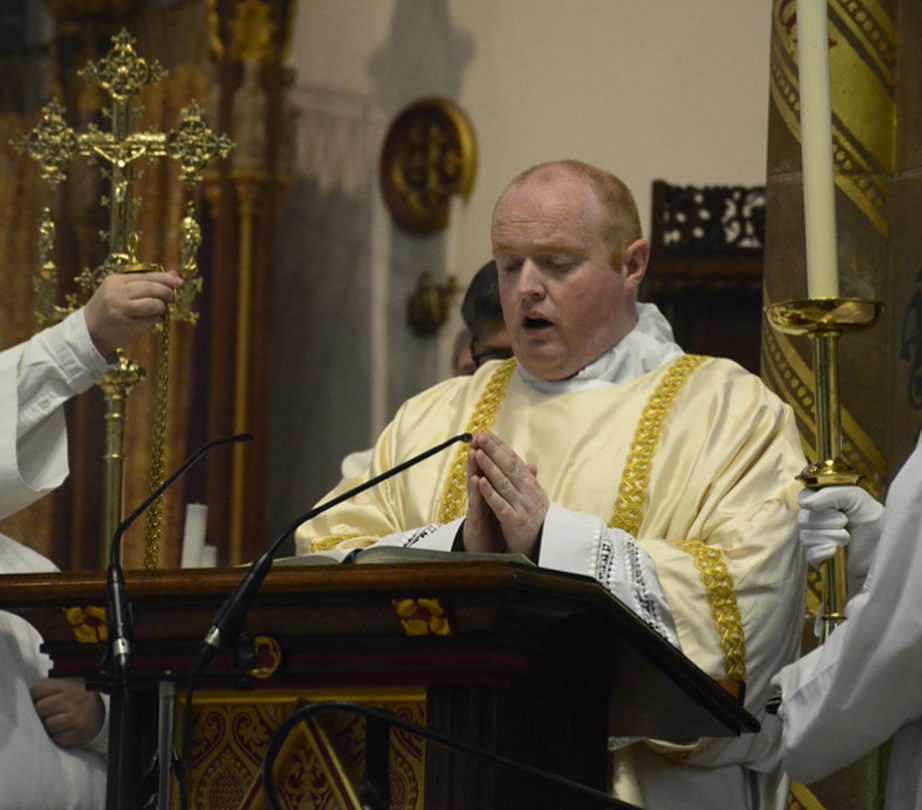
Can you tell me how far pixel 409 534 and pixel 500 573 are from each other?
1214 millimetres

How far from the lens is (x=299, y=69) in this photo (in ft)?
27.0

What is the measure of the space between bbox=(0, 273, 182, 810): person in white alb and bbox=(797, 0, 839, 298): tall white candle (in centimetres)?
149

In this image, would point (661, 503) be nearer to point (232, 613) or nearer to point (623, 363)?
point (623, 363)

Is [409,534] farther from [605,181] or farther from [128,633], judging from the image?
[128,633]

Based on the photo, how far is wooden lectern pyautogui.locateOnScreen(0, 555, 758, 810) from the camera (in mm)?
2887

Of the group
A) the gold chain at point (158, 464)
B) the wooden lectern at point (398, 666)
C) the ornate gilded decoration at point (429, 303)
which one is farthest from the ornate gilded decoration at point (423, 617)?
the ornate gilded decoration at point (429, 303)

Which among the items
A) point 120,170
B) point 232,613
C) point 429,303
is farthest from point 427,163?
point 232,613

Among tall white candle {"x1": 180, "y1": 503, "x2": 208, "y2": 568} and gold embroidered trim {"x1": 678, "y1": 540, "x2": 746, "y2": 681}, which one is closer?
gold embroidered trim {"x1": 678, "y1": 540, "x2": 746, "y2": 681}

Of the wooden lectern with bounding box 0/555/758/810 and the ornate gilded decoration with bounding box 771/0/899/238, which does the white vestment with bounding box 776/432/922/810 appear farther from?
the ornate gilded decoration with bounding box 771/0/899/238

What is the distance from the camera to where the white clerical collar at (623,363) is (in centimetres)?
441

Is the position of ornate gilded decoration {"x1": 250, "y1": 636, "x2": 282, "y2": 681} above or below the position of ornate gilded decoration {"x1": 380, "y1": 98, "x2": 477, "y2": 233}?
below

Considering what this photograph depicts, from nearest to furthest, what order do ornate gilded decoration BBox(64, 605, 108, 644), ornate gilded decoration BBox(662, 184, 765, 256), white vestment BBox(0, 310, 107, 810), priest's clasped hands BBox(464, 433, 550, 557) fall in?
1. ornate gilded decoration BBox(64, 605, 108, 644)
2. priest's clasped hands BBox(464, 433, 550, 557)
3. white vestment BBox(0, 310, 107, 810)
4. ornate gilded decoration BBox(662, 184, 765, 256)

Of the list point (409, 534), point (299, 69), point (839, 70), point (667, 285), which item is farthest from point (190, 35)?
point (409, 534)

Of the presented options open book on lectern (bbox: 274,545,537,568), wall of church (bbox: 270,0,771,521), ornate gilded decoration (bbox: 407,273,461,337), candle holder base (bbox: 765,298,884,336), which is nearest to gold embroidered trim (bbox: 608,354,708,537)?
candle holder base (bbox: 765,298,884,336)
